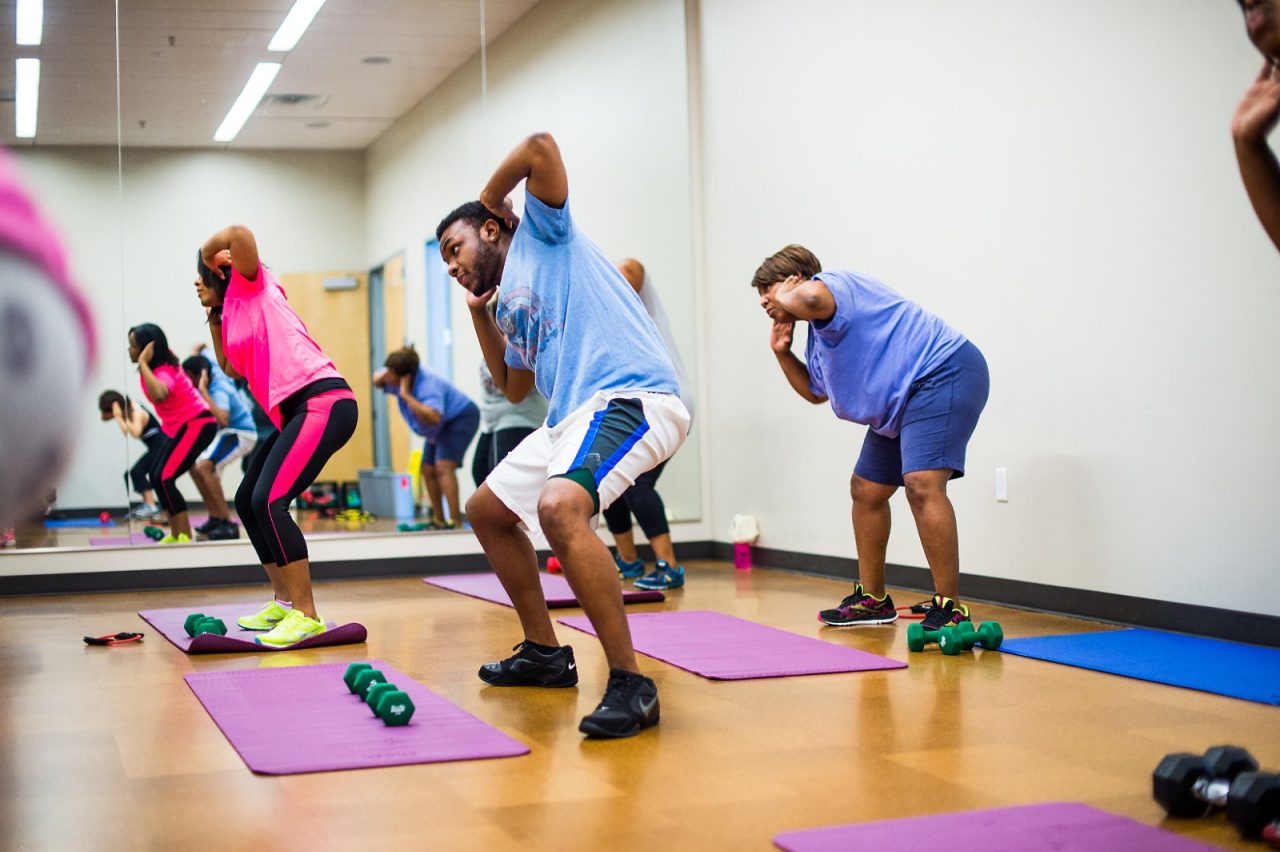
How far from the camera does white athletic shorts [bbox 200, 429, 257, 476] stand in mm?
6707

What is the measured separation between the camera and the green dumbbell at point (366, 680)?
9.96 ft

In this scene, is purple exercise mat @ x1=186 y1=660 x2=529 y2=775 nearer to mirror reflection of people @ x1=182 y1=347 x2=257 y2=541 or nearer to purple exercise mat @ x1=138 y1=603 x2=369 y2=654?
purple exercise mat @ x1=138 y1=603 x2=369 y2=654

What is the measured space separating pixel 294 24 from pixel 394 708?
479 centimetres

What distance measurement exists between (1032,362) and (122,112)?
4.41 metres

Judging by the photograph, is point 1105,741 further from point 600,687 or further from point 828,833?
point 600,687

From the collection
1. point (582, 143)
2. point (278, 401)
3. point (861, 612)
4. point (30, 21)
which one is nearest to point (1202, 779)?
point (861, 612)

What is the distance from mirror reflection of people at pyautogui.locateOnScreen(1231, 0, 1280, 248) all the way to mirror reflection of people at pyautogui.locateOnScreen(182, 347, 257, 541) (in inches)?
216

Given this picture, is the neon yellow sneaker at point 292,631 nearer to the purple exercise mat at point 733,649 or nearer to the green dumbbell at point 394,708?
the purple exercise mat at point 733,649

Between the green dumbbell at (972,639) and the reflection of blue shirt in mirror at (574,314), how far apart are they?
1312 millimetres

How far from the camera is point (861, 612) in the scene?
14.3 ft

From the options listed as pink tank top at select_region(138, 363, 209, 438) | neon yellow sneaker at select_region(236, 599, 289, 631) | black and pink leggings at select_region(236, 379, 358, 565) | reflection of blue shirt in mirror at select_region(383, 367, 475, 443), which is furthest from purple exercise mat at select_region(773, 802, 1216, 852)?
reflection of blue shirt in mirror at select_region(383, 367, 475, 443)

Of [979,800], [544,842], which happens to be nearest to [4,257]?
[544,842]

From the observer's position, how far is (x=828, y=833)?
1981mm

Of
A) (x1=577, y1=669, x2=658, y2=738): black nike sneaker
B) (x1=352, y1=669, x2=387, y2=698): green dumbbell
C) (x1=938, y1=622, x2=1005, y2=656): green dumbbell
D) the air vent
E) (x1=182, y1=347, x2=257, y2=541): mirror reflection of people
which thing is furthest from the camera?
the air vent
